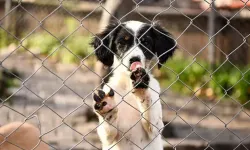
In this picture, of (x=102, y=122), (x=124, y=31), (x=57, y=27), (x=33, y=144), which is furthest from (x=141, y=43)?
(x=57, y=27)

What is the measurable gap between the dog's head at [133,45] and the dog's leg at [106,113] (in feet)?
1.12

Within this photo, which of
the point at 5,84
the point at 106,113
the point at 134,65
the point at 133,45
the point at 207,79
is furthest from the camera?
the point at 207,79

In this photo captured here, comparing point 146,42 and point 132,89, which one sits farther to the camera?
point 146,42

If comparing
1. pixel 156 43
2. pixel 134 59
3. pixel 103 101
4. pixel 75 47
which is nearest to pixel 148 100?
pixel 134 59

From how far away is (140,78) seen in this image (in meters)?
3.28

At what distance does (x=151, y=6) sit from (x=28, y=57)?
3019 mm

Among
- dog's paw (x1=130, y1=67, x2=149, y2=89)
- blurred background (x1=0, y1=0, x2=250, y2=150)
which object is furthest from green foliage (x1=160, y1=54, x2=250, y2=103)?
dog's paw (x1=130, y1=67, x2=149, y2=89)

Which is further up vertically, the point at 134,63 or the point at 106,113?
the point at 134,63

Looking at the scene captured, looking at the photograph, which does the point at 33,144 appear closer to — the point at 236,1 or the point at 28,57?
the point at 236,1

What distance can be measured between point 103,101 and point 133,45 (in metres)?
0.60

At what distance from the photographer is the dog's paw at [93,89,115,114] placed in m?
3.20

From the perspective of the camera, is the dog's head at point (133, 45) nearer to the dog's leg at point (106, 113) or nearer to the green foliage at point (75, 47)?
the dog's leg at point (106, 113)

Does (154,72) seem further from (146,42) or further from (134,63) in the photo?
(134,63)

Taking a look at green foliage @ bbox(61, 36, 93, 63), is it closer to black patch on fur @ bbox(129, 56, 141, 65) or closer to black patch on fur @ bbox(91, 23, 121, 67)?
black patch on fur @ bbox(91, 23, 121, 67)
